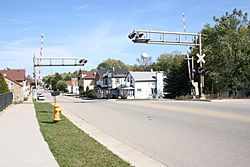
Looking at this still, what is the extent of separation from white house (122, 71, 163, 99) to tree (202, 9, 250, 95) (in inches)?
896

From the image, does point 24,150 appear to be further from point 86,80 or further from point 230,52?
point 86,80

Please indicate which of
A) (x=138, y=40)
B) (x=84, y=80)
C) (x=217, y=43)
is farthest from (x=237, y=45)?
(x=84, y=80)

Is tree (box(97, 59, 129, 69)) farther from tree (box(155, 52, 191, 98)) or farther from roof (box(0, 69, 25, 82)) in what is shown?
tree (box(155, 52, 191, 98))

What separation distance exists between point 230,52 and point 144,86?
27955mm

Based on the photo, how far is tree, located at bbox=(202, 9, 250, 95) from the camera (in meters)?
52.8

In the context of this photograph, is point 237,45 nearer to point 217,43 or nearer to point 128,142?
point 217,43

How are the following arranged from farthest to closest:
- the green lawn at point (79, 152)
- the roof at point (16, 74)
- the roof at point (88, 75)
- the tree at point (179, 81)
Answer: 1. the roof at point (88, 75)
2. the roof at point (16, 74)
3. the tree at point (179, 81)
4. the green lawn at point (79, 152)

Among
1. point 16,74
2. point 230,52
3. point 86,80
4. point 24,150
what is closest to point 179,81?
point 230,52

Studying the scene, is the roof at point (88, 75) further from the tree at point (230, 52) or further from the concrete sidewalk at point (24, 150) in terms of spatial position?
the concrete sidewalk at point (24, 150)

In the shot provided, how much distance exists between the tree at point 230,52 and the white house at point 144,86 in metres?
22.7

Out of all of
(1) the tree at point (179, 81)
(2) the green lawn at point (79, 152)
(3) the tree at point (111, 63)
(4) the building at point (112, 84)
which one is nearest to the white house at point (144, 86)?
(4) the building at point (112, 84)

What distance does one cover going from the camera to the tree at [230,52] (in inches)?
2077

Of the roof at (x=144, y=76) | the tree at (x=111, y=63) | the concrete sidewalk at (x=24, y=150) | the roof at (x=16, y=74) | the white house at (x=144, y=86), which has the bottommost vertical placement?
the concrete sidewalk at (x=24, y=150)

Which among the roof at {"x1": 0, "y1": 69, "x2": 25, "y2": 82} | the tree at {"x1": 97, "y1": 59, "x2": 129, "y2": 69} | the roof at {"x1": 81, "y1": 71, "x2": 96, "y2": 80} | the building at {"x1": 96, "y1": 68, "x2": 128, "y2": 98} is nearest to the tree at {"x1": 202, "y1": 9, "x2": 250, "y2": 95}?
the building at {"x1": 96, "y1": 68, "x2": 128, "y2": 98}
